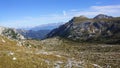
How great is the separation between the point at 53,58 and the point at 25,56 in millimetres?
5604

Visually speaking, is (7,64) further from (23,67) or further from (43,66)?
(43,66)

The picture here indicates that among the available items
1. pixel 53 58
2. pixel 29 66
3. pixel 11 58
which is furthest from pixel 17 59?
pixel 53 58

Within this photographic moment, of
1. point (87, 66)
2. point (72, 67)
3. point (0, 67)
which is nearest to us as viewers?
point (0, 67)

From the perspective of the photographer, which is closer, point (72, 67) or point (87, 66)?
point (72, 67)

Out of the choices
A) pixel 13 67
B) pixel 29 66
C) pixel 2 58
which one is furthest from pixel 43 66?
pixel 2 58

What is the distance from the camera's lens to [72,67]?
141 feet

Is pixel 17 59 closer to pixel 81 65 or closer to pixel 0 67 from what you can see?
pixel 0 67

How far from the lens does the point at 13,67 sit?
130ft

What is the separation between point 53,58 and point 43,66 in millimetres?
7226

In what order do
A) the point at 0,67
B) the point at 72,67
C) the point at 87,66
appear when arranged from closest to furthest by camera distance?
the point at 0,67 → the point at 72,67 → the point at 87,66

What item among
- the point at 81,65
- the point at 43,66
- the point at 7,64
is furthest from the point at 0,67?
the point at 81,65

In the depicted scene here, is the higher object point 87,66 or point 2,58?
point 2,58

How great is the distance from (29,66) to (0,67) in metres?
4.82

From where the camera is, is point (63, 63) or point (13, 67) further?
point (63, 63)
